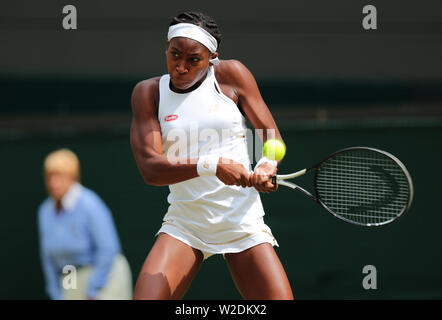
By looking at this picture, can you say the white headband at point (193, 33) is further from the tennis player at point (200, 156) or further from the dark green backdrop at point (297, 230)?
the dark green backdrop at point (297, 230)

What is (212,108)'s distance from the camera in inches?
105

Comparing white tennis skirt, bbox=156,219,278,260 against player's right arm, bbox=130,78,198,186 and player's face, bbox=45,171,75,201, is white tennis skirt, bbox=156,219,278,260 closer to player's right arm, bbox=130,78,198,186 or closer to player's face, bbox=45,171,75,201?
player's right arm, bbox=130,78,198,186

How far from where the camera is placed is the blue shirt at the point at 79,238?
3.35 m

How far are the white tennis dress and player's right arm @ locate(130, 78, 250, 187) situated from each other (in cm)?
4

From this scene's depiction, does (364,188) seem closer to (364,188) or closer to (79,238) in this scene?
(364,188)

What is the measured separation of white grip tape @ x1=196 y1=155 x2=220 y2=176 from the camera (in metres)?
2.51

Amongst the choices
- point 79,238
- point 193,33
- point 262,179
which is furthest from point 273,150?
point 79,238

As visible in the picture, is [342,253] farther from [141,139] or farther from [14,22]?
[14,22]

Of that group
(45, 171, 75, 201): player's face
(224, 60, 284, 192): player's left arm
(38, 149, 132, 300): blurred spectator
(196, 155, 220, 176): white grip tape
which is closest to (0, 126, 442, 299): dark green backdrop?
(38, 149, 132, 300): blurred spectator

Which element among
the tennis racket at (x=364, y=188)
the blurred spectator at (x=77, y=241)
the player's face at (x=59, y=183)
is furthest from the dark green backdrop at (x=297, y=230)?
the tennis racket at (x=364, y=188)

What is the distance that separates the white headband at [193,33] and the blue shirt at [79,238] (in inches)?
43.0

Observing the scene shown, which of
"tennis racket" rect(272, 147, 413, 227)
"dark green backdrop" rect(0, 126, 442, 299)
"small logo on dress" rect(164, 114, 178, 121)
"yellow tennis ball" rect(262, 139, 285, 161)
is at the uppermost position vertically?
"small logo on dress" rect(164, 114, 178, 121)

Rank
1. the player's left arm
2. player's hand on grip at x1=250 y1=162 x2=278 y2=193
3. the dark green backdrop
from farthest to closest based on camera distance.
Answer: the dark green backdrop
the player's left arm
player's hand on grip at x1=250 y1=162 x2=278 y2=193

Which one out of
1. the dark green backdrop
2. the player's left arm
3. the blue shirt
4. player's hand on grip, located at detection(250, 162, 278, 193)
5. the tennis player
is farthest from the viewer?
the dark green backdrop
